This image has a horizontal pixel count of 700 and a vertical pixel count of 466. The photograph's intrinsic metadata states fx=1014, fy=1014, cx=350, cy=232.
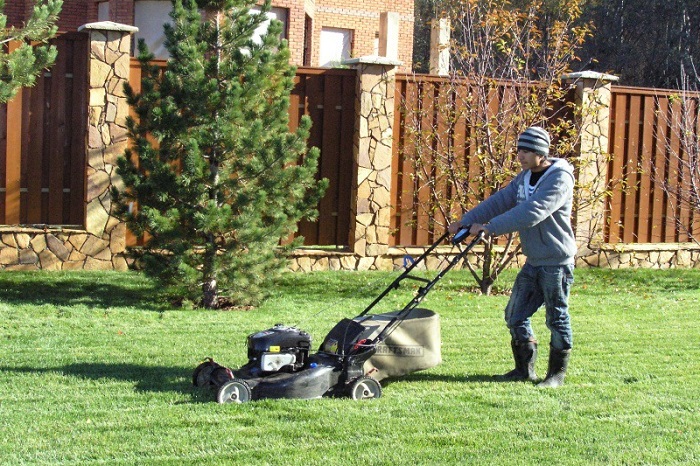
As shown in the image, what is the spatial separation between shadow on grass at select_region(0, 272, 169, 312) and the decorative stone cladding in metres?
0.29

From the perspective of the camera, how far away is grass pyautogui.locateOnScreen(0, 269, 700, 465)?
5.63 m


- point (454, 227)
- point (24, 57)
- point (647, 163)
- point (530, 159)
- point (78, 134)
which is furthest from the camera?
point (647, 163)

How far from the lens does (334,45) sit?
28.5 meters

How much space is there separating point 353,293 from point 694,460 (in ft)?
20.4

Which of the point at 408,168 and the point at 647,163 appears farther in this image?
the point at 647,163

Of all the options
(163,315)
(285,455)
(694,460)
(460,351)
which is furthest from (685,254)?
(285,455)

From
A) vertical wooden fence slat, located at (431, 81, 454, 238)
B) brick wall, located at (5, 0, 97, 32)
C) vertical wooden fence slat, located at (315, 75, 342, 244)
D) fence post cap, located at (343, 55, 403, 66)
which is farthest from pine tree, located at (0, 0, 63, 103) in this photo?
brick wall, located at (5, 0, 97, 32)

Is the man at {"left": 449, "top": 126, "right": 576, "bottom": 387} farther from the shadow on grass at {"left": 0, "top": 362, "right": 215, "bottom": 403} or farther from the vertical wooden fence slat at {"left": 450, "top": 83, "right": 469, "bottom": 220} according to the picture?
the vertical wooden fence slat at {"left": 450, "top": 83, "right": 469, "bottom": 220}

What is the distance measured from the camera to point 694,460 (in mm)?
5648

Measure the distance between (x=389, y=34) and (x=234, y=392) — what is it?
818 inches

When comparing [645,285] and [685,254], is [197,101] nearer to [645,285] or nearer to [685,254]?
[645,285]

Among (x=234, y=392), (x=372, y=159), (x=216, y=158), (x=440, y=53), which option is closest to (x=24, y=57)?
(x=216, y=158)

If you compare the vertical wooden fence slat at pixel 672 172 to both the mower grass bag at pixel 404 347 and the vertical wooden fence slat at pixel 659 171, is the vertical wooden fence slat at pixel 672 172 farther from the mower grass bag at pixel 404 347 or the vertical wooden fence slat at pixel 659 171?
the mower grass bag at pixel 404 347

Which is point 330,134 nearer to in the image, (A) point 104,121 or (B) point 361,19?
(A) point 104,121
